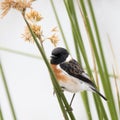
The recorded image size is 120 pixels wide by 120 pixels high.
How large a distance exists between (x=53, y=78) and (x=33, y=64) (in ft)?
2.63

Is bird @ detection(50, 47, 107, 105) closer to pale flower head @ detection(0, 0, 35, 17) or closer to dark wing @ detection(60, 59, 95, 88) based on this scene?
dark wing @ detection(60, 59, 95, 88)

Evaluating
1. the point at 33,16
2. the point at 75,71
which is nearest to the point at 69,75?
the point at 75,71

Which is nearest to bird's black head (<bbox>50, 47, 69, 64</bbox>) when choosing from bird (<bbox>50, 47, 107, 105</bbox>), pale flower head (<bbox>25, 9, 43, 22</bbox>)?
bird (<bbox>50, 47, 107, 105</bbox>)

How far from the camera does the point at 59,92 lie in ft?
1.86

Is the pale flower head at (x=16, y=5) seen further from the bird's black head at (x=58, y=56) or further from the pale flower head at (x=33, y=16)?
the bird's black head at (x=58, y=56)

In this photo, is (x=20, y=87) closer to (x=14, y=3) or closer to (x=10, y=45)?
(x=10, y=45)

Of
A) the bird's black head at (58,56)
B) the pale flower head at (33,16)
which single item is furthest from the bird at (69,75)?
the pale flower head at (33,16)

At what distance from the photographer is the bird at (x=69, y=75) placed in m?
0.68

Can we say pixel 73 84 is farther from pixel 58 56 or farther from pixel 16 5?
pixel 16 5

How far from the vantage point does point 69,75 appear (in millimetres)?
686

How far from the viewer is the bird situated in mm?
675

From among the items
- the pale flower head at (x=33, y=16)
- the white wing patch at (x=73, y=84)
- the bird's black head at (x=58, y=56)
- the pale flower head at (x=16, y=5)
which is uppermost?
the pale flower head at (x=16, y=5)

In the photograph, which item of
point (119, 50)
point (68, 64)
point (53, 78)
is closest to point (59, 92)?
point (53, 78)

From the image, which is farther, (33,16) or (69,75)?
(69,75)
